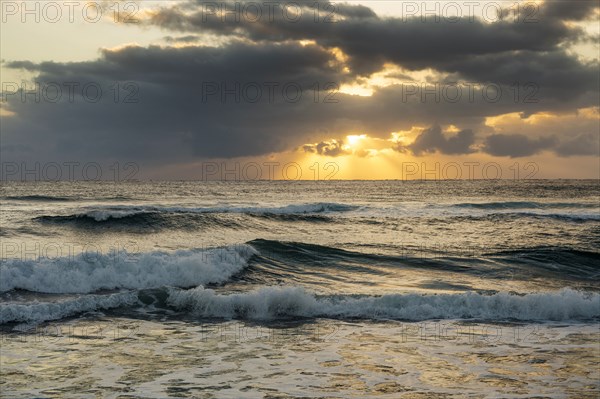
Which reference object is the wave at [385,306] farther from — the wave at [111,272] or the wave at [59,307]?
the wave at [111,272]

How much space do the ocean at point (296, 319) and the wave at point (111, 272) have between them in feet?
0.16

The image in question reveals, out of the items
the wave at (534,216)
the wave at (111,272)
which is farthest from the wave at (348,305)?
the wave at (534,216)

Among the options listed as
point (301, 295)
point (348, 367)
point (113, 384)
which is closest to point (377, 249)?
point (301, 295)

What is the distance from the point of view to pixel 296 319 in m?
13.7

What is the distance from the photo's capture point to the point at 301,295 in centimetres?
1472

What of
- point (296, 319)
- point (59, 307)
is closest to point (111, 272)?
point (59, 307)

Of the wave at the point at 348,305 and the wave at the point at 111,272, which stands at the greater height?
the wave at the point at 111,272

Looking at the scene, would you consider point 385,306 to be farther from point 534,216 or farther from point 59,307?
point 534,216

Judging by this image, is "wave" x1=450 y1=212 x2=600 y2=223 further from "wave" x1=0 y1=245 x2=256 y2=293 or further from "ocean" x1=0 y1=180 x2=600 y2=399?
"wave" x1=0 y1=245 x2=256 y2=293

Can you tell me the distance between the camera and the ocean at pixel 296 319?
8.96m

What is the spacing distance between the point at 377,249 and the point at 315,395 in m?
17.8

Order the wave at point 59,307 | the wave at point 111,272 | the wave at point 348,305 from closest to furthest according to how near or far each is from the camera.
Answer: the wave at point 59,307
the wave at point 348,305
the wave at point 111,272

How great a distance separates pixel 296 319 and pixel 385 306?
8.24 ft

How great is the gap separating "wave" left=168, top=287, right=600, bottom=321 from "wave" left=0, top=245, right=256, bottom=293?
2.41 metres
